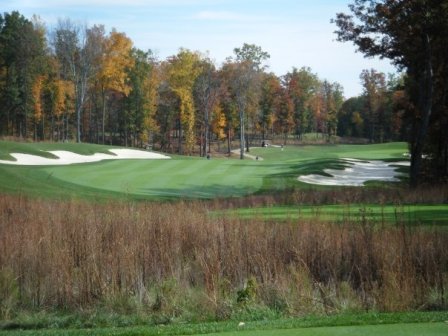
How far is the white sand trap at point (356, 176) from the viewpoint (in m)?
29.2

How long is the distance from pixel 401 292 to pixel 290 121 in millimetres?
72331

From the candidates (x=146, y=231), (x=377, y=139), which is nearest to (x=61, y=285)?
(x=146, y=231)

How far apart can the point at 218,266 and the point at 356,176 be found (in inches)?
1012

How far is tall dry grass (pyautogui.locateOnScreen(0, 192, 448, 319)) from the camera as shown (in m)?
7.92

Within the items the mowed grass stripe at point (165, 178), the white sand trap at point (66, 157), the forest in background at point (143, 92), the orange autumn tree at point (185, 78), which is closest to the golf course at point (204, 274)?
the mowed grass stripe at point (165, 178)

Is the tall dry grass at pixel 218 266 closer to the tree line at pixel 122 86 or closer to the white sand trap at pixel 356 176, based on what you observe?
the white sand trap at pixel 356 176

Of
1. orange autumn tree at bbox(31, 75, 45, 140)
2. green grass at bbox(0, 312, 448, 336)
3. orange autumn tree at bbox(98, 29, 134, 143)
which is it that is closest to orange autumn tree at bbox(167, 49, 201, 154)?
orange autumn tree at bbox(98, 29, 134, 143)

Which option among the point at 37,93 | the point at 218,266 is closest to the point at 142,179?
the point at 218,266

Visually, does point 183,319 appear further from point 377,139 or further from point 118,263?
point 377,139

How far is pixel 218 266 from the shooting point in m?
8.75

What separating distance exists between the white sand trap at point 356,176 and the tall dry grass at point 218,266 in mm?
18592

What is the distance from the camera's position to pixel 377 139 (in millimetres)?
86750

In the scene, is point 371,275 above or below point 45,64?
below

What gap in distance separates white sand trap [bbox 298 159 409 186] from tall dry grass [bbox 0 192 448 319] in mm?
18592
